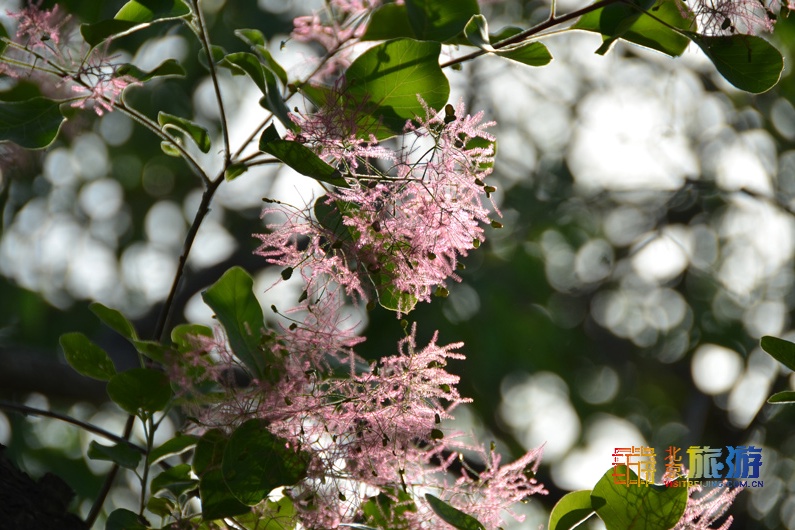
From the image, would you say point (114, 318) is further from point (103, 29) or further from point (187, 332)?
point (103, 29)

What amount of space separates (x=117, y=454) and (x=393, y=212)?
0.41 metres

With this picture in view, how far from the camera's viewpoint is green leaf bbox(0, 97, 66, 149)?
0.92 meters

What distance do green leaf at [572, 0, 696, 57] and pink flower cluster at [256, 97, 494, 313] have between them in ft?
0.53

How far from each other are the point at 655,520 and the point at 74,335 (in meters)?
0.69

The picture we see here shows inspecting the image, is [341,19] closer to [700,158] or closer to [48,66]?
[48,66]

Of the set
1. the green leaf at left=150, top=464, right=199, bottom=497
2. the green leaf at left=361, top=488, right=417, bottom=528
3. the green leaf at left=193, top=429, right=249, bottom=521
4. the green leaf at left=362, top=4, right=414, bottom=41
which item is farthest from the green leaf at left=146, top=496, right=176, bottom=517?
the green leaf at left=362, top=4, right=414, bottom=41

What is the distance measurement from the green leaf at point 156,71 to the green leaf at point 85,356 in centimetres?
31

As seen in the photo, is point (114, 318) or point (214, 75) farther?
point (114, 318)

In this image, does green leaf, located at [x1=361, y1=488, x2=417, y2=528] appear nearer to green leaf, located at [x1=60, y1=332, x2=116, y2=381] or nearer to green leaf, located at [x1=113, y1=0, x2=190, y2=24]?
green leaf, located at [x1=60, y1=332, x2=116, y2=381]

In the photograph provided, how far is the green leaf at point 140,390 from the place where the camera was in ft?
3.09

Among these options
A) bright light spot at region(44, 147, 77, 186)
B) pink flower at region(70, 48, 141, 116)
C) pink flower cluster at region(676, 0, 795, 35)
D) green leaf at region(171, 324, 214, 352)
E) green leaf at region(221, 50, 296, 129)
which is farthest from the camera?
bright light spot at region(44, 147, 77, 186)

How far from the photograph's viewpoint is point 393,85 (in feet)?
2.65

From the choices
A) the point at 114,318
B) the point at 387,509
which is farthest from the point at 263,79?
the point at 387,509

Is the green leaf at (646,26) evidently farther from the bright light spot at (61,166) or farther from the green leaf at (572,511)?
the bright light spot at (61,166)
